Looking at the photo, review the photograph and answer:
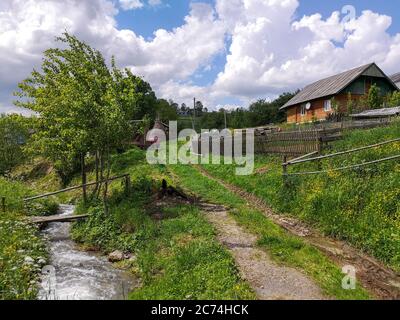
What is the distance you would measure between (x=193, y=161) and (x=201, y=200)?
1248 cm

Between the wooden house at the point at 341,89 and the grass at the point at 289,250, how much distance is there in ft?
79.6

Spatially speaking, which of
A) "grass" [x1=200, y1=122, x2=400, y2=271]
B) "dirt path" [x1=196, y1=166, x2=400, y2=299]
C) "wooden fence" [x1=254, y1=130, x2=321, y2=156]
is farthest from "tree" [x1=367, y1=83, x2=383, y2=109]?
"dirt path" [x1=196, y1=166, x2=400, y2=299]

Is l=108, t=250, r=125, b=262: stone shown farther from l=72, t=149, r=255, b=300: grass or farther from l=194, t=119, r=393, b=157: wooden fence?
l=194, t=119, r=393, b=157: wooden fence

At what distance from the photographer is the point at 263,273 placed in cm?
731

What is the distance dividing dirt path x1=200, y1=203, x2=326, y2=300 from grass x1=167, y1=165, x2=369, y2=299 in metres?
0.23

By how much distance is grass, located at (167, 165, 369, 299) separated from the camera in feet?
21.6

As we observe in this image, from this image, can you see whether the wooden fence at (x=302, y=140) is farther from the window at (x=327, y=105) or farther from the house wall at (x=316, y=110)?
the window at (x=327, y=105)

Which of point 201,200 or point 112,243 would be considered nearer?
point 112,243

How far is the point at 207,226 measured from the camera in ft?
34.6

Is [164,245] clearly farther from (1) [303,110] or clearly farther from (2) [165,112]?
(2) [165,112]

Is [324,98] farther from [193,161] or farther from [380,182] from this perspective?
[380,182]

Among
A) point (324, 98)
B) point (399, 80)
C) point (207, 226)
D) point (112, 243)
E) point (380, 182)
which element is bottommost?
point (112, 243)

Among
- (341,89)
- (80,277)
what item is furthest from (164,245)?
(341,89)
